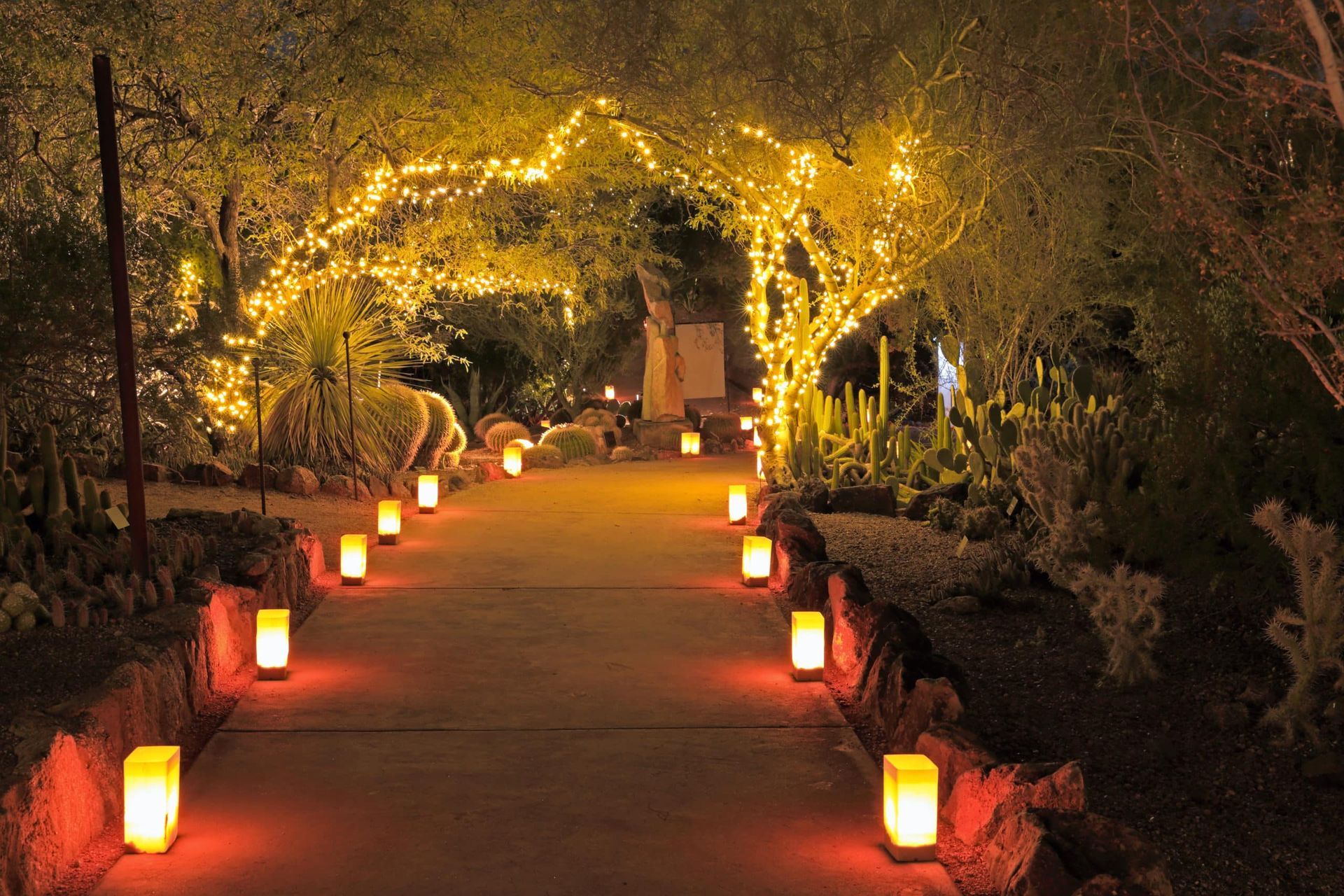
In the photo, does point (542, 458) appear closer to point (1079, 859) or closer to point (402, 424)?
point (402, 424)

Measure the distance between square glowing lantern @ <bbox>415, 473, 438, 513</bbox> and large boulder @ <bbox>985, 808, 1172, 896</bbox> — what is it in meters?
8.22

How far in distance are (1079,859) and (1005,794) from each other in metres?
0.53

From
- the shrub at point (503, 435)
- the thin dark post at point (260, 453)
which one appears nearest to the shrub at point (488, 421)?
the shrub at point (503, 435)

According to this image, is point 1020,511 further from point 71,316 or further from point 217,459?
point 217,459

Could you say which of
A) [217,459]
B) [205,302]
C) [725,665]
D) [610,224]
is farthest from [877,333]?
[725,665]

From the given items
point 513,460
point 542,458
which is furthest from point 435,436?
point 542,458

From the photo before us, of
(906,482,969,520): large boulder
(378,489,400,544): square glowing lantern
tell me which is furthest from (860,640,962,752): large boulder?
(378,489,400,544): square glowing lantern

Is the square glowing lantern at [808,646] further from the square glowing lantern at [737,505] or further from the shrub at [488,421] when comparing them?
the shrub at [488,421]

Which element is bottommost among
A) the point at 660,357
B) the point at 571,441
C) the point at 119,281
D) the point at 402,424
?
the point at 571,441

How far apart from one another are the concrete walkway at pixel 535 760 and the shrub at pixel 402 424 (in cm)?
513

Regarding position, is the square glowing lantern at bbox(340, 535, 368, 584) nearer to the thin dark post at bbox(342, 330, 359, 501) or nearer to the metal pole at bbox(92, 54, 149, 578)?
the metal pole at bbox(92, 54, 149, 578)

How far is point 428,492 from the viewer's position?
11.4 metres

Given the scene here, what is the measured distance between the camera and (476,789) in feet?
15.2

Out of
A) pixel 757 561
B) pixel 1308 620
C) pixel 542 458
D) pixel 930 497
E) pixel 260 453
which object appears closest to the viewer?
pixel 1308 620
